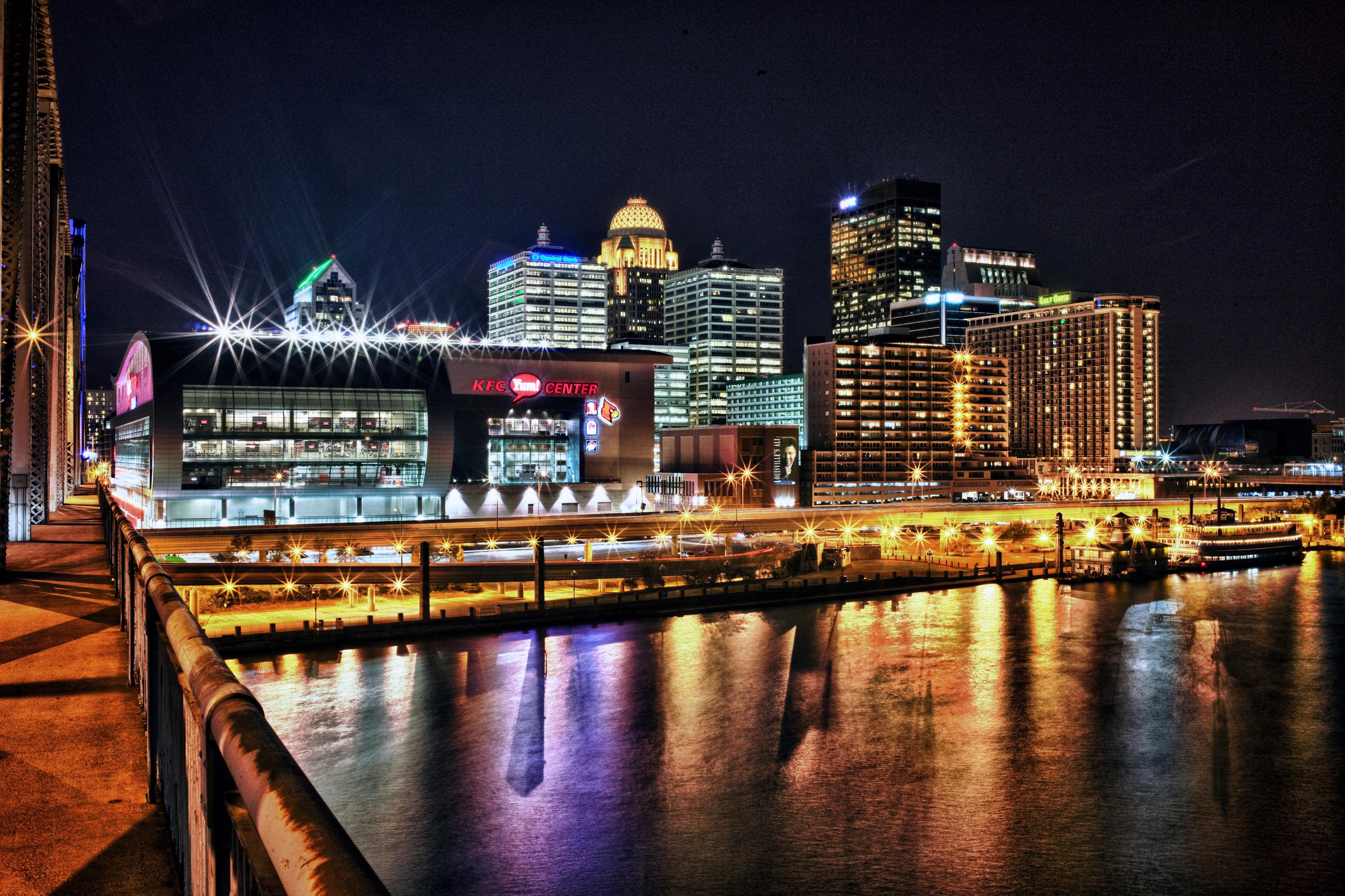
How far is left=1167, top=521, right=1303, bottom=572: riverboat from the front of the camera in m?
107

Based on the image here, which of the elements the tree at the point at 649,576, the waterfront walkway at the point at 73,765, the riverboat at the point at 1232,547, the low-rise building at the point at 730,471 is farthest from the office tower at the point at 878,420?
the waterfront walkway at the point at 73,765

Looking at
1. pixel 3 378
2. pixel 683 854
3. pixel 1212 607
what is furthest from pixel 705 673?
pixel 1212 607

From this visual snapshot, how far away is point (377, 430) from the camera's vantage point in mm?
95062

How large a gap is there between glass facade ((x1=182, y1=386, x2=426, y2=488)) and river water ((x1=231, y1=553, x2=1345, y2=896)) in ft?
125

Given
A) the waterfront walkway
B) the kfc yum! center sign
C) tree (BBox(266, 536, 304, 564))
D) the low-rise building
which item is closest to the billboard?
the low-rise building

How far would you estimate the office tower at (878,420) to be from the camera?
166875 mm

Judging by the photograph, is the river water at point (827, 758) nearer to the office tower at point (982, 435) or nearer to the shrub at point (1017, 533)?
the shrub at point (1017, 533)

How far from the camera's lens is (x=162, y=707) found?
6254 millimetres

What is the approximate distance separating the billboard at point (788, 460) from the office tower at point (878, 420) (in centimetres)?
491

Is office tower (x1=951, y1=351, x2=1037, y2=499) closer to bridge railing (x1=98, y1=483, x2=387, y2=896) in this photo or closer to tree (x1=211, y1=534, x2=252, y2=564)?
tree (x1=211, y1=534, x2=252, y2=564)

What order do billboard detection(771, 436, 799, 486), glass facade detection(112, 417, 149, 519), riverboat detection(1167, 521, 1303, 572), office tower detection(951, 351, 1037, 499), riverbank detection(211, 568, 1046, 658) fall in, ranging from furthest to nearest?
office tower detection(951, 351, 1037, 499) → billboard detection(771, 436, 799, 486) → riverboat detection(1167, 521, 1303, 572) → glass facade detection(112, 417, 149, 519) → riverbank detection(211, 568, 1046, 658)

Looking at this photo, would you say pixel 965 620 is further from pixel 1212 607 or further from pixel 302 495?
pixel 302 495

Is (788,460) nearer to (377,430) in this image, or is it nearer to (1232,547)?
(1232,547)

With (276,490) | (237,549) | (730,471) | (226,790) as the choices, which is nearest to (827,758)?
(226,790)
